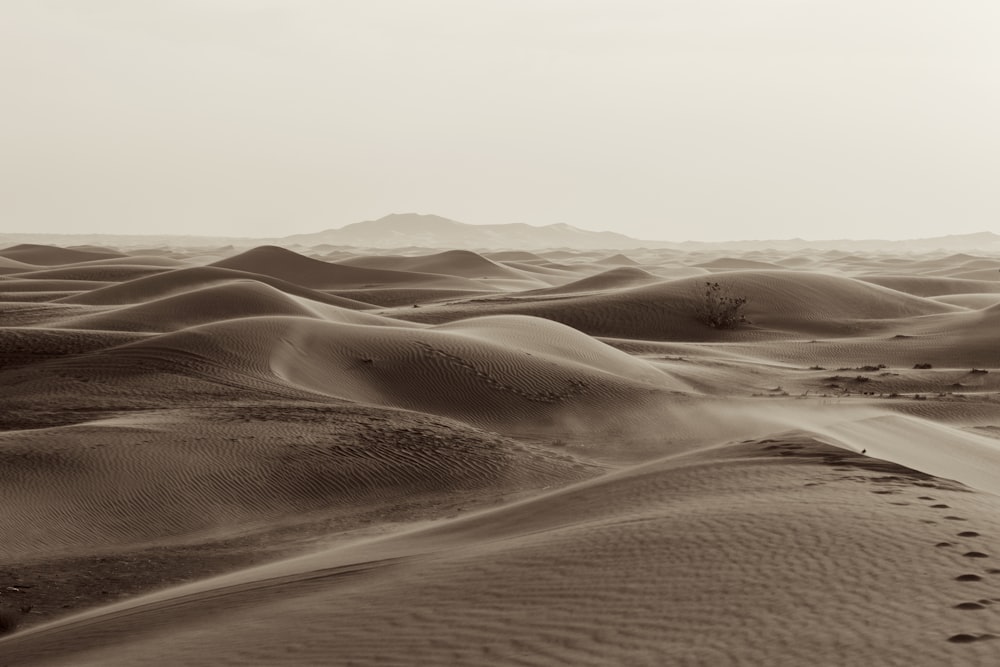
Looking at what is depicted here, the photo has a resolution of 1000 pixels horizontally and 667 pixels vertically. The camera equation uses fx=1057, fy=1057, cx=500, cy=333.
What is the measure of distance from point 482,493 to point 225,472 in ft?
7.76

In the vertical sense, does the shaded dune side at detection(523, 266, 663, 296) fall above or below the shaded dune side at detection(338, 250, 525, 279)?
below

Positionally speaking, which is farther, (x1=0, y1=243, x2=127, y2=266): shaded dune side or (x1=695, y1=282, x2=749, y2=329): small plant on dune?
(x1=0, y1=243, x2=127, y2=266): shaded dune side

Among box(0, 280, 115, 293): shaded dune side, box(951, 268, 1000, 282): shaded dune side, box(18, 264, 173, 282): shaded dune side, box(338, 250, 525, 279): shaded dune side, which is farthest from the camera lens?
box(951, 268, 1000, 282): shaded dune side

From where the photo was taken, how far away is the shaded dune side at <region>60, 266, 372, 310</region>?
27719 millimetres

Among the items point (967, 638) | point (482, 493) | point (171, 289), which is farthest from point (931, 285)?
point (967, 638)

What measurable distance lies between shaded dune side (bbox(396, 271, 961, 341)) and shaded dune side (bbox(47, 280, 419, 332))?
3847 millimetres

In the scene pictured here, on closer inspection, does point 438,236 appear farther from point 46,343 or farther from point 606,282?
point 46,343

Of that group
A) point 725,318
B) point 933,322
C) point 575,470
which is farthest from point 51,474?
point 933,322

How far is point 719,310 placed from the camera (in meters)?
25.3

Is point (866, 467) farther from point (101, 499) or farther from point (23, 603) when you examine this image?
point (101, 499)

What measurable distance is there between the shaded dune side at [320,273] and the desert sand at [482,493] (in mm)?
17072

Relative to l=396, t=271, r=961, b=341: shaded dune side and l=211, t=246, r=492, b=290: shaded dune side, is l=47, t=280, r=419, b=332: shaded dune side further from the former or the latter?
l=211, t=246, r=492, b=290: shaded dune side

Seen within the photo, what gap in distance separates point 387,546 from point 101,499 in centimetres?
331

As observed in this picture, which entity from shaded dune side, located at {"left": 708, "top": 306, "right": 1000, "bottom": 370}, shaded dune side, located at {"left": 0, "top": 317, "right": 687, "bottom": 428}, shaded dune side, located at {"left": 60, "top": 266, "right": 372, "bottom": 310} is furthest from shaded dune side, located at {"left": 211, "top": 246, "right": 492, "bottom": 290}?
shaded dune side, located at {"left": 0, "top": 317, "right": 687, "bottom": 428}
